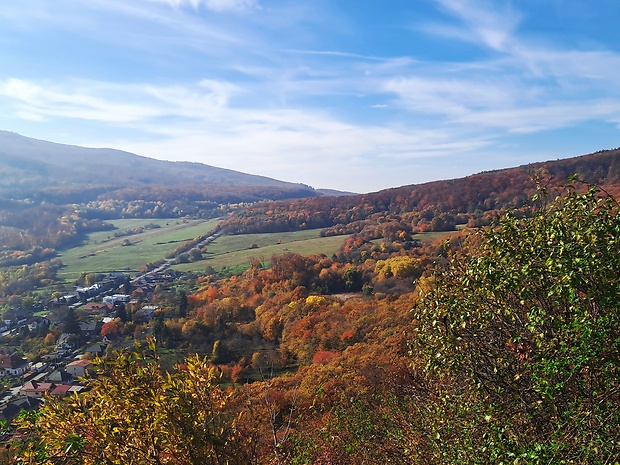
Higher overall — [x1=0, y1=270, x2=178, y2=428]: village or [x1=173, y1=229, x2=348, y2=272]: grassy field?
[x1=173, y1=229, x2=348, y2=272]: grassy field

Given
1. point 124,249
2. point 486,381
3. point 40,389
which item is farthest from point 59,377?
point 124,249

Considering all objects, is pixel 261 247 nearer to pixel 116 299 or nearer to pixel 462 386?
pixel 116 299

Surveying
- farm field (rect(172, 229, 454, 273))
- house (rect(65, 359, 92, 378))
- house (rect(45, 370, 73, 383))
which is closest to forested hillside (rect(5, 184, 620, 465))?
house (rect(45, 370, 73, 383))

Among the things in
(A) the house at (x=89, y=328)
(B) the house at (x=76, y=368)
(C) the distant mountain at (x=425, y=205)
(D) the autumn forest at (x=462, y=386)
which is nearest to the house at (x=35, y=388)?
(B) the house at (x=76, y=368)

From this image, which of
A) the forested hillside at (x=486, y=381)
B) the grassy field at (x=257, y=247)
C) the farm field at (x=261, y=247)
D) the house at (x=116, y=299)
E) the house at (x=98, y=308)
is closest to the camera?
the forested hillside at (x=486, y=381)

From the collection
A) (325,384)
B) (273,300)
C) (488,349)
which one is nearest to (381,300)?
(273,300)

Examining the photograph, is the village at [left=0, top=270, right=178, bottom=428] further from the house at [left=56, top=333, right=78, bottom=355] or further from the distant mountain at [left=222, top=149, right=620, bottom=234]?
the distant mountain at [left=222, top=149, right=620, bottom=234]

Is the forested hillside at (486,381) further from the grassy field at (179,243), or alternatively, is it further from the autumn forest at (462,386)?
the grassy field at (179,243)
